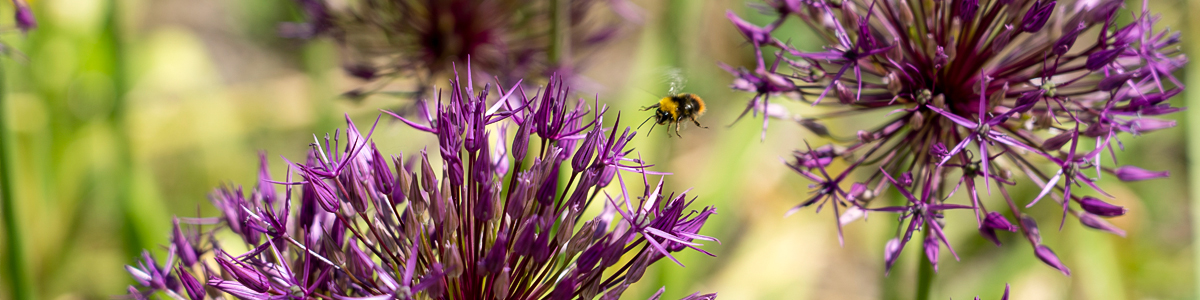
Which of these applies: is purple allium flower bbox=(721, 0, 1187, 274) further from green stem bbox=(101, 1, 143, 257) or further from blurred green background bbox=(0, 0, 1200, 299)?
green stem bbox=(101, 1, 143, 257)

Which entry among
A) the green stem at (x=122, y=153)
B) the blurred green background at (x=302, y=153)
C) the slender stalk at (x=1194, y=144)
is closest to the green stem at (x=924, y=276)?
the blurred green background at (x=302, y=153)

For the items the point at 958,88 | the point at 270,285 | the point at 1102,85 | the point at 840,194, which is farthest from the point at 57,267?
the point at 1102,85

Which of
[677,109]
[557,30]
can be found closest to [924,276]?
[677,109]

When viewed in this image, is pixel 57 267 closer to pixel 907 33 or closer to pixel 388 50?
pixel 388 50

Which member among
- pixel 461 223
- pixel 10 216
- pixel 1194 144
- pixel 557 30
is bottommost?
pixel 1194 144

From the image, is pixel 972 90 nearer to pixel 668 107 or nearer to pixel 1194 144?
pixel 668 107

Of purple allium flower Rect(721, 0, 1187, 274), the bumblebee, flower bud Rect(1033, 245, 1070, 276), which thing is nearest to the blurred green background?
the bumblebee

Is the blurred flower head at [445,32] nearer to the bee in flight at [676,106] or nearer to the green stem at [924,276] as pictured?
the bee in flight at [676,106]
